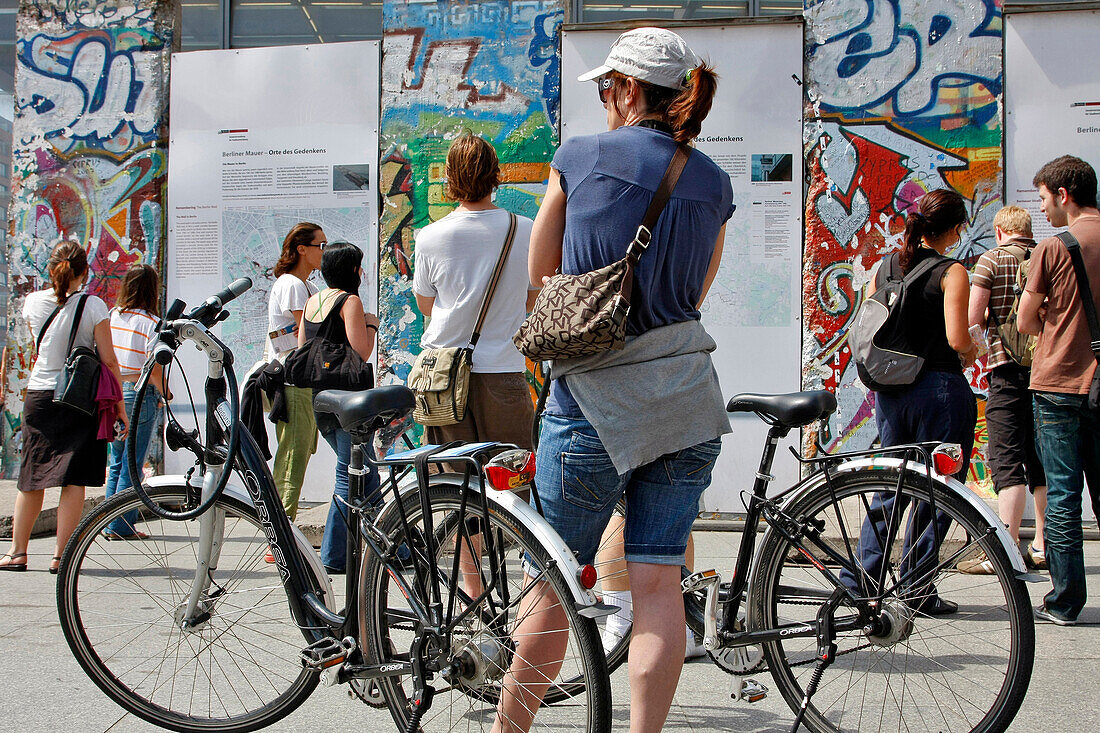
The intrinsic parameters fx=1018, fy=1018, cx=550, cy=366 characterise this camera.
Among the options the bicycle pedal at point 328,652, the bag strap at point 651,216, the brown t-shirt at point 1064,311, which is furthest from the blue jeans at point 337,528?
the brown t-shirt at point 1064,311

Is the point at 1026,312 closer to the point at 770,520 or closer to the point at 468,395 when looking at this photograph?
the point at 770,520

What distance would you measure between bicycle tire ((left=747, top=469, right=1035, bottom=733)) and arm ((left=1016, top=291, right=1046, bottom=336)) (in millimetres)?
1632

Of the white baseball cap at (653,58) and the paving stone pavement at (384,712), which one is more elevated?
the white baseball cap at (653,58)

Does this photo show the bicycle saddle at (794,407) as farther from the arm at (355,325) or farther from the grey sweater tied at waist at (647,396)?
the arm at (355,325)

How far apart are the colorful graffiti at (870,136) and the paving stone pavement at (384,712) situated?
3.04m

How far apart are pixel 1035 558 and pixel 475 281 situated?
12.4 ft

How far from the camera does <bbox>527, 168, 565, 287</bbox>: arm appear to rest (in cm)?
261

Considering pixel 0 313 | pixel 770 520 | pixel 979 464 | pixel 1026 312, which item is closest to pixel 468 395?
pixel 770 520

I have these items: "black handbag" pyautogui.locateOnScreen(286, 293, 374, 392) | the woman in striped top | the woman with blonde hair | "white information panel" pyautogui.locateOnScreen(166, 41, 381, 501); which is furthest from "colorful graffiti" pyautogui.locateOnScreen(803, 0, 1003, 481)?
the woman with blonde hair

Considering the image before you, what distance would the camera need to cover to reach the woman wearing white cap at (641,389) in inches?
98.8

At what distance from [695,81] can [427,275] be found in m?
1.70

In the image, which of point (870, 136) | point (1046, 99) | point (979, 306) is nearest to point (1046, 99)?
A: point (1046, 99)

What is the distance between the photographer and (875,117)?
7.24 meters

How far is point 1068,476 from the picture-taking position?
4.36 meters
